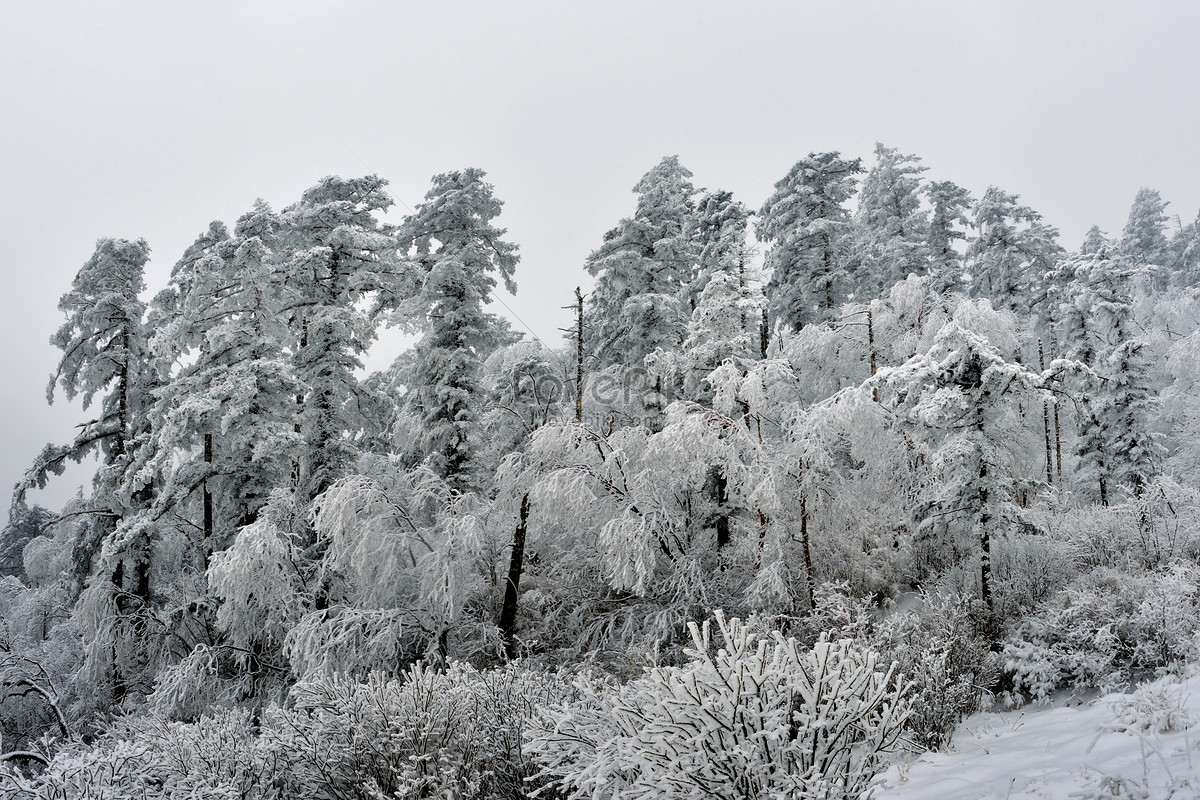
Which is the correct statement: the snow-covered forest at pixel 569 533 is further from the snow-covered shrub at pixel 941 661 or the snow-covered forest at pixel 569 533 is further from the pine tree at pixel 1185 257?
the pine tree at pixel 1185 257

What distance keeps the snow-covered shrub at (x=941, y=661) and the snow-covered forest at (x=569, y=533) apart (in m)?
0.05

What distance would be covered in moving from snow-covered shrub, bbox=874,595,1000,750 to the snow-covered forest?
5 centimetres

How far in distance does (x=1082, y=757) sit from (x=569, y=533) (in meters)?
9.40

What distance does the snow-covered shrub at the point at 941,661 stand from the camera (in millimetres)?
5844

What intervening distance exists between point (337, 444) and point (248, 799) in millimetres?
9701

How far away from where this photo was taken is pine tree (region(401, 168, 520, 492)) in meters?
15.7

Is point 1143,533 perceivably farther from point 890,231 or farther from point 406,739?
point 890,231

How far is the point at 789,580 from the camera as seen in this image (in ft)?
35.2

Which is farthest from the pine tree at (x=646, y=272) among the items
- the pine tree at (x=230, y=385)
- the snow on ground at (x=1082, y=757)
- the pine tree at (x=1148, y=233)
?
the pine tree at (x=1148, y=233)

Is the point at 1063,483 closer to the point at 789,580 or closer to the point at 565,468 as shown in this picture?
the point at 789,580

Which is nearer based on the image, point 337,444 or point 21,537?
point 337,444

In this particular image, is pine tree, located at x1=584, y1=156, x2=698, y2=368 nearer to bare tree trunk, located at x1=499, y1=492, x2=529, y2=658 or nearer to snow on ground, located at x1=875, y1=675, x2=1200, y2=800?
bare tree trunk, located at x1=499, y1=492, x2=529, y2=658

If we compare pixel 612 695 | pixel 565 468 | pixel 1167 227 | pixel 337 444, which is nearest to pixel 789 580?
pixel 565 468

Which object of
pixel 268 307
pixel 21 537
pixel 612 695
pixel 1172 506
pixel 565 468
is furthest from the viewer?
Answer: pixel 21 537
